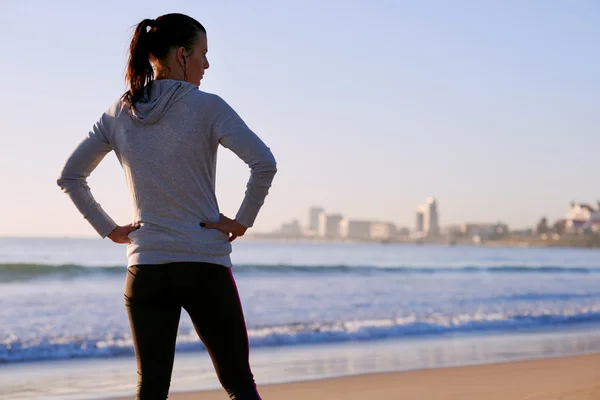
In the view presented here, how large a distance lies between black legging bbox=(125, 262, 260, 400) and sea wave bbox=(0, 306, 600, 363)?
5464mm

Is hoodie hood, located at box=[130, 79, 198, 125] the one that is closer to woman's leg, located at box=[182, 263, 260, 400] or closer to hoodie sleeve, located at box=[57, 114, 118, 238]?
hoodie sleeve, located at box=[57, 114, 118, 238]

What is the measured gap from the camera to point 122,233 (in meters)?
2.07

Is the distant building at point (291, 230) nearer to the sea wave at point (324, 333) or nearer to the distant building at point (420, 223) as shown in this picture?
the distant building at point (420, 223)

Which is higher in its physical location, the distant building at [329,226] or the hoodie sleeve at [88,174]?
the distant building at [329,226]

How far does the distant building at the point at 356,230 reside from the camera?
78.8 metres

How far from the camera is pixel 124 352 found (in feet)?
24.2

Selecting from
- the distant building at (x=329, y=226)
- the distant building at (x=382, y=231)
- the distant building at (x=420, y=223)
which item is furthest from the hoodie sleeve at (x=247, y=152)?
the distant building at (x=420, y=223)

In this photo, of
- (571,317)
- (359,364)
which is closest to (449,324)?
(571,317)

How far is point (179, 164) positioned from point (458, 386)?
13.4 ft

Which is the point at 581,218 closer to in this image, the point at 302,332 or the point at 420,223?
the point at 420,223

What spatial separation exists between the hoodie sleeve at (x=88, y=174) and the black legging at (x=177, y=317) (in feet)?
0.84

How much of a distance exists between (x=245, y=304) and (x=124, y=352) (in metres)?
5.36

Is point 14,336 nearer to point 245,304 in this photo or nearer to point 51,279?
point 245,304

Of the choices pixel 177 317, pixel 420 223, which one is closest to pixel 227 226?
pixel 177 317
